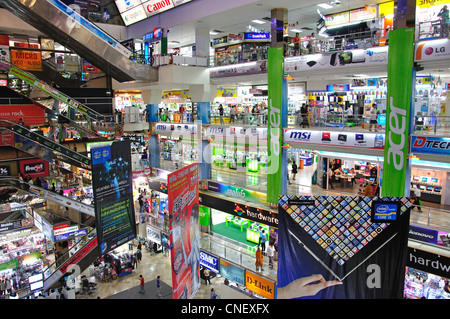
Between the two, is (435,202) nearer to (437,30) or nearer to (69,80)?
(437,30)

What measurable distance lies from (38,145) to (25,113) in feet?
13.1

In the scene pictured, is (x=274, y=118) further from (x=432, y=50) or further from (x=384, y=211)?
(x=384, y=211)

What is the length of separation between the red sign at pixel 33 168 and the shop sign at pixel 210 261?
1027cm

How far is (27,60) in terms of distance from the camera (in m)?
18.3

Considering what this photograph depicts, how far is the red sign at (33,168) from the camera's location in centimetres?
1728

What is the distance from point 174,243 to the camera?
20.1ft

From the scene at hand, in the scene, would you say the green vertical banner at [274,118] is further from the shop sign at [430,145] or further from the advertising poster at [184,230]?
the advertising poster at [184,230]

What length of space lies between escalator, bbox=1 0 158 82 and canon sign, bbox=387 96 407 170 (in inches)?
402

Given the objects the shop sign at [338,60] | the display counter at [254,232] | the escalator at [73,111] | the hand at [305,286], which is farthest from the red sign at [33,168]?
the hand at [305,286]

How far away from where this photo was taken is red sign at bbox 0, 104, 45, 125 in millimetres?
16375

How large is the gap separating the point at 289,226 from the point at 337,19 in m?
11.6

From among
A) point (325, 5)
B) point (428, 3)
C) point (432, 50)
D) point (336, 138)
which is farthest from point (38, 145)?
point (428, 3)

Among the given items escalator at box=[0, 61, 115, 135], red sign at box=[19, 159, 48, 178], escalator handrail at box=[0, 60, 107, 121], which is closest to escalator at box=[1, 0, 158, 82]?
escalator handrail at box=[0, 60, 107, 121]
